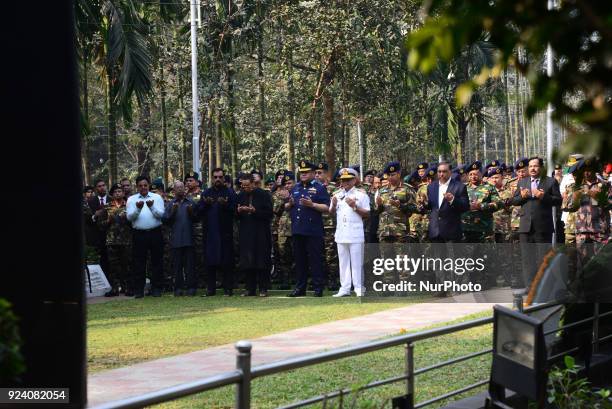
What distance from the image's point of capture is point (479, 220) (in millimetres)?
17828

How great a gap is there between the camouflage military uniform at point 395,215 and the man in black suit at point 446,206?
88 centimetres

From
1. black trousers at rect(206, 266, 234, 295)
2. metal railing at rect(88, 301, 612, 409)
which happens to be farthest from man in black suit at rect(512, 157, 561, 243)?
metal railing at rect(88, 301, 612, 409)

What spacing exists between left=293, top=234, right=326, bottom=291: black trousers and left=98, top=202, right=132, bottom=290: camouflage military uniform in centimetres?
290

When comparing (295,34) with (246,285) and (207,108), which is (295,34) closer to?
(207,108)

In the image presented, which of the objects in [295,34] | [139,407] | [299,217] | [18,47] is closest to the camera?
[139,407]

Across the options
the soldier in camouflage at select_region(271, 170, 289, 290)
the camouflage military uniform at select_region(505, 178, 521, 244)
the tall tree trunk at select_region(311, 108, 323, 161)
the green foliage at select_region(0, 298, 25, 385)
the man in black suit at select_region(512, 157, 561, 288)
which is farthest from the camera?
the tall tree trunk at select_region(311, 108, 323, 161)

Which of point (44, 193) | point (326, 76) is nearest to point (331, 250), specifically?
point (326, 76)

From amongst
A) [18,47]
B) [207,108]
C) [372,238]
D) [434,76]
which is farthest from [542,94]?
[434,76]

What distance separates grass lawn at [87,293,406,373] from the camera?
11.3 metres

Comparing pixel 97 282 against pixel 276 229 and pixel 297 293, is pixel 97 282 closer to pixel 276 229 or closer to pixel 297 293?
pixel 276 229

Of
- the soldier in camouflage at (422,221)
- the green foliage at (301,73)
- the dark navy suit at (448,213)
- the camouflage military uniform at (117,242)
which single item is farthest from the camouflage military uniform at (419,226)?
the green foliage at (301,73)

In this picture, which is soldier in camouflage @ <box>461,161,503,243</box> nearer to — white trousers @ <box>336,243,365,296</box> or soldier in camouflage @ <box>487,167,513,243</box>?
soldier in camouflage @ <box>487,167,513,243</box>

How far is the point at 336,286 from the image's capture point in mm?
18828

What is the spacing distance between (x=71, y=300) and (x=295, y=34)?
81.3 ft
